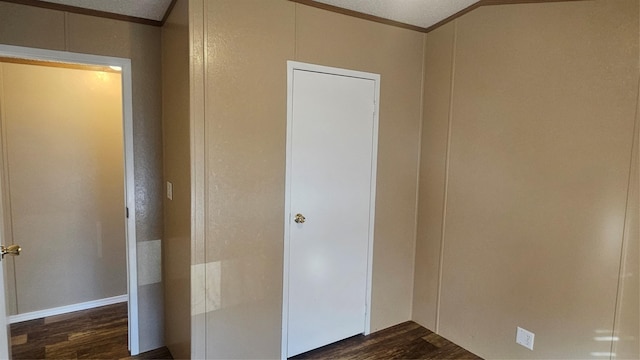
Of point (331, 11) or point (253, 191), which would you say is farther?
point (331, 11)

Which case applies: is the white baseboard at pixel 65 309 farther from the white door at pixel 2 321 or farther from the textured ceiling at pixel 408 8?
the textured ceiling at pixel 408 8

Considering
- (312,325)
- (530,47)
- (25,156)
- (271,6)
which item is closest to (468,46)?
(530,47)

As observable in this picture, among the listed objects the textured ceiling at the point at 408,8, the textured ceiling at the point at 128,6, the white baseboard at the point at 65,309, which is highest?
the textured ceiling at the point at 408,8

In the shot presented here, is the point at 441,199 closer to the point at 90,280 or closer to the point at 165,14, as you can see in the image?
the point at 165,14

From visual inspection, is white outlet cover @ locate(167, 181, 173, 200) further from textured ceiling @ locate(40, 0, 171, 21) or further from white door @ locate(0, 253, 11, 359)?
textured ceiling @ locate(40, 0, 171, 21)

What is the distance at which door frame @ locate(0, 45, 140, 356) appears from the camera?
88.0 inches

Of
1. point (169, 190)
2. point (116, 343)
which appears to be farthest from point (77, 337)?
point (169, 190)

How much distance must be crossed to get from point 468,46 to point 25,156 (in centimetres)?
359

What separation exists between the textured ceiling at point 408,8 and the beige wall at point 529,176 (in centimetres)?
14

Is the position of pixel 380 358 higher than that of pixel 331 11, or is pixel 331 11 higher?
pixel 331 11

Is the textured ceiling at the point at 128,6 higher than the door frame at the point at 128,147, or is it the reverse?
the textured ceiling at the point at 128,6

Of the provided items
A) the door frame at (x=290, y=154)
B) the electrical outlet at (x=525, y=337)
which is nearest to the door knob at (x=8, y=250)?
the door frame at (x=290, y=154)

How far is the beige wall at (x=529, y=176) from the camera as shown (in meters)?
1.89

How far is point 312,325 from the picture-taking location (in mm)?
2543
